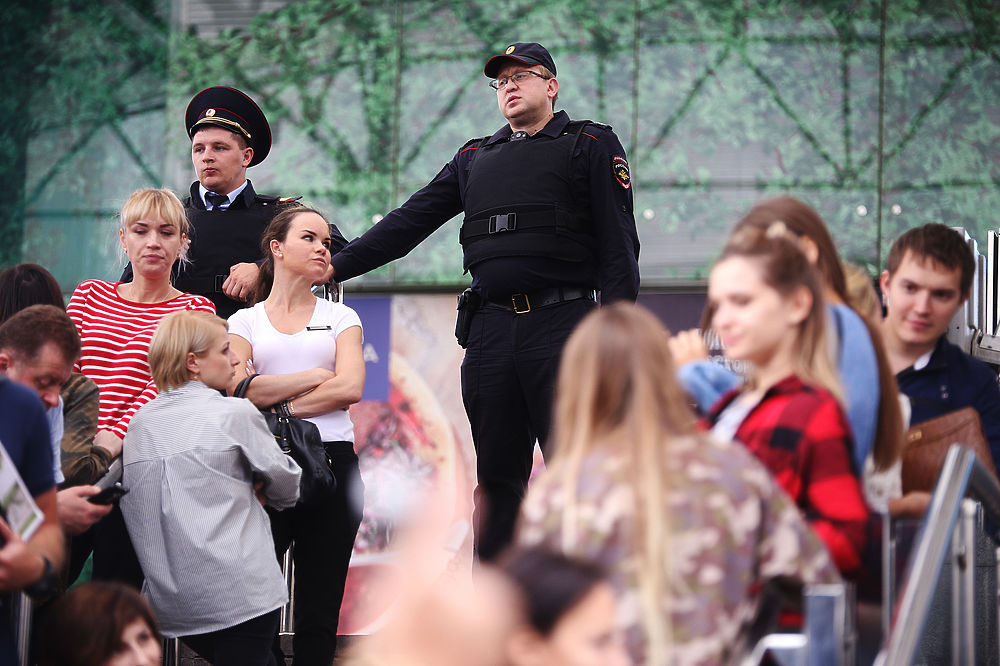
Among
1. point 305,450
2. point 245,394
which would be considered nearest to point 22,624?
point 305,450

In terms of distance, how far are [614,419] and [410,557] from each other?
60 centimetres

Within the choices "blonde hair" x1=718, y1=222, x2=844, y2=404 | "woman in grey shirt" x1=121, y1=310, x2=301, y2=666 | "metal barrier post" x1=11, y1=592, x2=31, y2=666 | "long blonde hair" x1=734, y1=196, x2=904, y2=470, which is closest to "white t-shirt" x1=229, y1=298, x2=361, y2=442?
"woman in grey shirt" x1=121, y1=310, x2=301, y2=666

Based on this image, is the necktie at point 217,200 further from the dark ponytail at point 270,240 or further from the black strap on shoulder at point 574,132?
the black strap on shoulder at point 574,132

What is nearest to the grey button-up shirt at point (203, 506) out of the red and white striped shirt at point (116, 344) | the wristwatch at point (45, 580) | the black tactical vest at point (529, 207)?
the red and white striped shirt at point (116, 344)

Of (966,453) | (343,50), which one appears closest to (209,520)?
(966,453)

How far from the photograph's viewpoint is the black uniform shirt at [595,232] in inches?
174

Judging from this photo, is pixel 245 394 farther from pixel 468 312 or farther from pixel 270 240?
pixel 468 312

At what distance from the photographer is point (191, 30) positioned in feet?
30.1

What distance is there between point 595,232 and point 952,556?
1974 millimetres

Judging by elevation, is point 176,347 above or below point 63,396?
above

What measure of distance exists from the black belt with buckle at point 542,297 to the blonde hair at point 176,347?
3.74ft

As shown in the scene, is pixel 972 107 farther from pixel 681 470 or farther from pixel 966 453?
pixel 681 470

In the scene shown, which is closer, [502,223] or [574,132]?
[502,223]

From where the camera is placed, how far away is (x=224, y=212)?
196 inches
